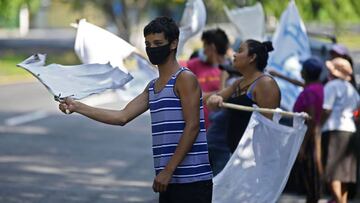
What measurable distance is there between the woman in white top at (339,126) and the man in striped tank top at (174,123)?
3.77m

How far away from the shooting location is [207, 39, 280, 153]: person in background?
24.7ft

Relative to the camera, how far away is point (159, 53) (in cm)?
583

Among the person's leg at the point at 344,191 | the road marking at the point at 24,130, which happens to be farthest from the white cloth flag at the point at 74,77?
the road marking at the point at 24,130

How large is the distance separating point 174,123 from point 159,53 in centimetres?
40

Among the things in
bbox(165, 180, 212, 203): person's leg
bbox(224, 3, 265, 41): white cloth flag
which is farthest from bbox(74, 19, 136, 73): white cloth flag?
bbox(224, 3, 265, 41): white cloth flag

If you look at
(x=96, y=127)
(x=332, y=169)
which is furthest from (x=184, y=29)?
(x=96, y=127)

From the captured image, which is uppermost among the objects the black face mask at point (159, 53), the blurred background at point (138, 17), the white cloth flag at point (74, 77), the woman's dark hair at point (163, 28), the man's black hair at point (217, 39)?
the blurred background at point (138, 17)

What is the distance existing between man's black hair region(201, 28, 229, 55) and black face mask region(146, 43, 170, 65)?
154 inches

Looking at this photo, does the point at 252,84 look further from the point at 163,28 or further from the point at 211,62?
the point at 211,62

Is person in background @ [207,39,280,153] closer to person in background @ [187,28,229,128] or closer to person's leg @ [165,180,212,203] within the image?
person's leg @ [165,180,212,203]

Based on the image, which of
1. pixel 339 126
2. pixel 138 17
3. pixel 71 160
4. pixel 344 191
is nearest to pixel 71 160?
pixel 71 160

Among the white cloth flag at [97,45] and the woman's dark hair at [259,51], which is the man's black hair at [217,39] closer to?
the white cloth flag at [97,45]

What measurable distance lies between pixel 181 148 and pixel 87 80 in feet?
3.10

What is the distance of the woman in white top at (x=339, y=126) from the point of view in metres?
9.49
